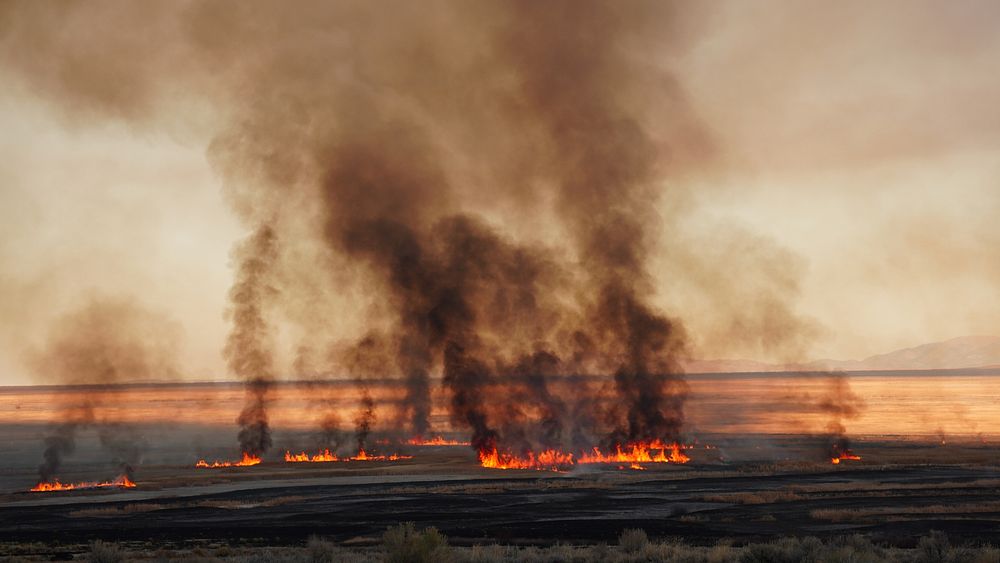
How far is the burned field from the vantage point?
46.2m

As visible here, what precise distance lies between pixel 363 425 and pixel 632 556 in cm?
8101

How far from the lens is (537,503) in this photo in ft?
196

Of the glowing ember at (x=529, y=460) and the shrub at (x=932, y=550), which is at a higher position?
the glowing ember at (x=529, y=460)

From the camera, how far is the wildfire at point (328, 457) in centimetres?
10132

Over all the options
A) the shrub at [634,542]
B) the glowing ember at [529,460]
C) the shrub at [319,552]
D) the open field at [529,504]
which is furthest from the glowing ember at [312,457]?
the shrub at [634,542]

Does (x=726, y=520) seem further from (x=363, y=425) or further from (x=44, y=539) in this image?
(x=363, y=425)

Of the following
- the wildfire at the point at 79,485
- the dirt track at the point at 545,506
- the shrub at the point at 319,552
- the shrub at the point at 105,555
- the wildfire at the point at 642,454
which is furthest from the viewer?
the wildfire at the point at 642,454

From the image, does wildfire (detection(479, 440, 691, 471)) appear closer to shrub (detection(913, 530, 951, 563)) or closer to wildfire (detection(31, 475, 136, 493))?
wildfire (detection(31, 475, 136, 493))

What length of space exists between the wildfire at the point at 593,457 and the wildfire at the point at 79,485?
30434 millimetres

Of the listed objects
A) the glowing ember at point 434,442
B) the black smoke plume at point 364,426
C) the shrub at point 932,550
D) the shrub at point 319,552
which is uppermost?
the black smoke plume at point 364,426

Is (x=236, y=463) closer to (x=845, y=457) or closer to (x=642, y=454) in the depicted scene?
(x=642, y=454)

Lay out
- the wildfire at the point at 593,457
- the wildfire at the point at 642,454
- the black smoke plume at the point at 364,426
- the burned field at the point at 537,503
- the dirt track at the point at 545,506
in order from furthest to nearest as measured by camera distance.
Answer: the black smoke plume at the point at 364,426 → the wildfire at the point at 642,454 → the wildfire at the point at 593,457 → the dirt track at the point at 545,506 → the burned field at the point at 537,503

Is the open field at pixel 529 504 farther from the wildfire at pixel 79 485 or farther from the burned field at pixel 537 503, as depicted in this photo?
the wildfire at pixel 79 485

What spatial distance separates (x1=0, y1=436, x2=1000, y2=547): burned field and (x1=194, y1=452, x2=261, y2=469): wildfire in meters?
3.58
